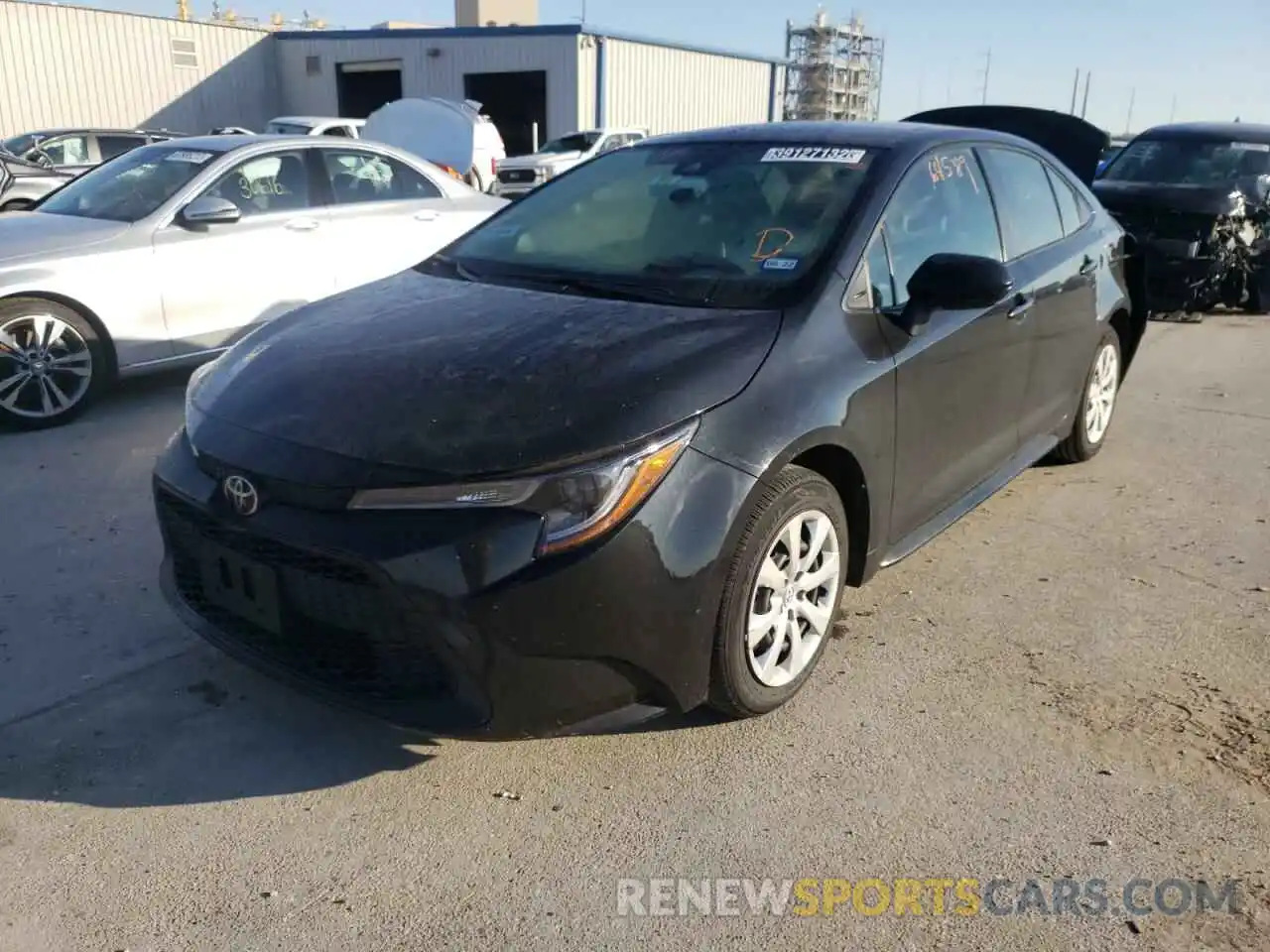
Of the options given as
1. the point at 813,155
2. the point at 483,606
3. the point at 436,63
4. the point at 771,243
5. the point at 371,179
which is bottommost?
the point at 483,606

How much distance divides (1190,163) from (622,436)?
9.58 m

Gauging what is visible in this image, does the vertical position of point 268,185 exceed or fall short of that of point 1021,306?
it exceeds it

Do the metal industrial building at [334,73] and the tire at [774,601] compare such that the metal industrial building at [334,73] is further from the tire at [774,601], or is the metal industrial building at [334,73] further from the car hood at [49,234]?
the tire at [774,601]

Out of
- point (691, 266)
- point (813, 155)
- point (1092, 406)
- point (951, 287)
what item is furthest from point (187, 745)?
point (1092, 406)

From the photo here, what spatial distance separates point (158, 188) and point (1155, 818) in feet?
19.5

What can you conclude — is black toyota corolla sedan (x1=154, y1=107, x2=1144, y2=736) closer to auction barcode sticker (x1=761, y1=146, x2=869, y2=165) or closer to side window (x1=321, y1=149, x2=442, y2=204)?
auction barcode sticker (x1=761, y1=146, x2=869, y2=165)

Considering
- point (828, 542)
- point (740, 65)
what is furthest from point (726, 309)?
point (740, 65)

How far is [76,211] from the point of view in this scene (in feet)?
20.5

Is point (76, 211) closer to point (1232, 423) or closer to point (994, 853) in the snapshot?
point (994, 853)

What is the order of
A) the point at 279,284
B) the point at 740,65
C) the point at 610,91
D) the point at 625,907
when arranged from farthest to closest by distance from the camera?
the point at 740,65 → the point at 610,91 → the point at 279,284 → the point at 625,907

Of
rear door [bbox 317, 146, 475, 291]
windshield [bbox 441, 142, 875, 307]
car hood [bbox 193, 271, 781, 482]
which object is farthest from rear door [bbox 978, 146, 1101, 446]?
rear door [bbox 317, 146, 475, 291]

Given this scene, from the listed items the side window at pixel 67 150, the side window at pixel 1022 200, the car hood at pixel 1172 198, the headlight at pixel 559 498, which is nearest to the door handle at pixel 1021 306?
the side window at pixel 1022 200

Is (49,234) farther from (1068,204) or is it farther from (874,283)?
(1068,204)

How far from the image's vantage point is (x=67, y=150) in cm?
1639
